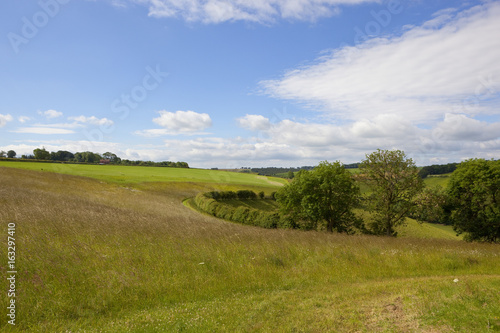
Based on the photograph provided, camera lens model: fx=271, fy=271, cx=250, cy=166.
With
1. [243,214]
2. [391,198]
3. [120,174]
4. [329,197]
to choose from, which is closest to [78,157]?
[120,174]

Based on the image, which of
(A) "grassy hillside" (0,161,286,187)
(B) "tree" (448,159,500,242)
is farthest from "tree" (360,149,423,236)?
(A) "grassy hillside" (0,161,286,187)

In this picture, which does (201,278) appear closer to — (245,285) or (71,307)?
(245,285)

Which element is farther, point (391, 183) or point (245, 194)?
point (245, 194)

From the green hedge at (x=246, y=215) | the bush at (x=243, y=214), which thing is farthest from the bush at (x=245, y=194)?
the green hedge at (x=246, y=215)

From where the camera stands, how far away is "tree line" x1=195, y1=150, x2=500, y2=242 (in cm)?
3166

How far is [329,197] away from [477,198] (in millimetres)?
16921

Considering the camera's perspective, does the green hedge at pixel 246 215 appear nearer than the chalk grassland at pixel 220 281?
No

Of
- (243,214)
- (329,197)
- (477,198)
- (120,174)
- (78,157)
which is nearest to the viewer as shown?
(477,198)

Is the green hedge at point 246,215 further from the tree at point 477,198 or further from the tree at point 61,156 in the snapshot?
the tree at point 61,156

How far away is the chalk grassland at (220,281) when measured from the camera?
616cm

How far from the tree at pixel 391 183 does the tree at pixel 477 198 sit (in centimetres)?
653

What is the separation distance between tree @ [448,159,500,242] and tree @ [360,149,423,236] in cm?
653

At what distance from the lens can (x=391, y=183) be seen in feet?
105

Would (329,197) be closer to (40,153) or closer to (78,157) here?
(40,153)
